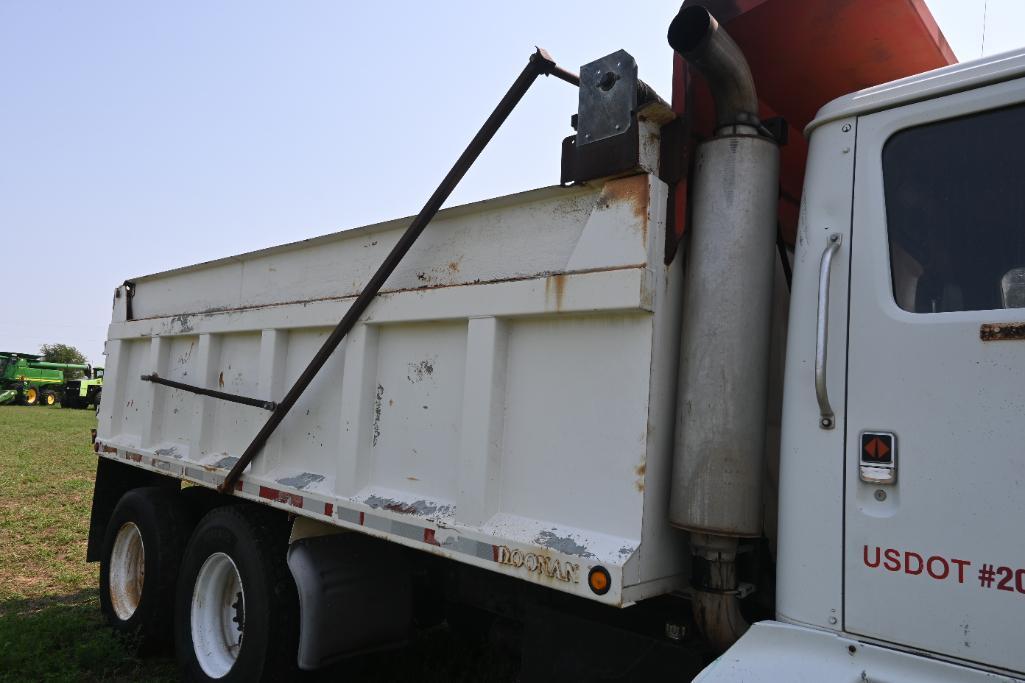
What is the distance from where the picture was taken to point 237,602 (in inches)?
149

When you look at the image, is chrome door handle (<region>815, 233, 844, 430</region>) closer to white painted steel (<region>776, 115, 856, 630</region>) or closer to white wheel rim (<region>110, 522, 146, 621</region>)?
white painted steel (<region>776, 115, 856, 630</region>)

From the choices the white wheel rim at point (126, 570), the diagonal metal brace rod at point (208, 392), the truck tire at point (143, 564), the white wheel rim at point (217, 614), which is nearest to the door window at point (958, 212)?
the diagonal metal brace rod at point (208, 392)

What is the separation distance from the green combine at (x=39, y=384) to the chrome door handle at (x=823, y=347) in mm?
37052

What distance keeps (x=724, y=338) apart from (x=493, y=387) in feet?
2.62

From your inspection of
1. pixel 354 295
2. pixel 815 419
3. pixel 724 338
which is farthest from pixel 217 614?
pixel 815 419

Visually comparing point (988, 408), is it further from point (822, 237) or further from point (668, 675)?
point (668, 675)

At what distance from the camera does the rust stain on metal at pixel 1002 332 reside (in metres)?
1.72

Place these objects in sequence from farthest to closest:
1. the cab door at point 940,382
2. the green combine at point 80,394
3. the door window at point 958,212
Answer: the green combine at point 80,394
the door window at point 958,212
the cab door at point 940,382

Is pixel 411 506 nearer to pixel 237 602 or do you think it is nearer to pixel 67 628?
pixel 237 602

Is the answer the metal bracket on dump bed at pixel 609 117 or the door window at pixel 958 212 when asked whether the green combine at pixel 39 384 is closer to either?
the metal bracket on dump bed at pixel 609 117

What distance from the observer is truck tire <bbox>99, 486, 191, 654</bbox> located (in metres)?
4.39

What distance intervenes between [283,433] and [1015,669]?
298cm

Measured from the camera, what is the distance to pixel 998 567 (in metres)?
1.69

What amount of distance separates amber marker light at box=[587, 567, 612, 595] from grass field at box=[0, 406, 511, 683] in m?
1.82
